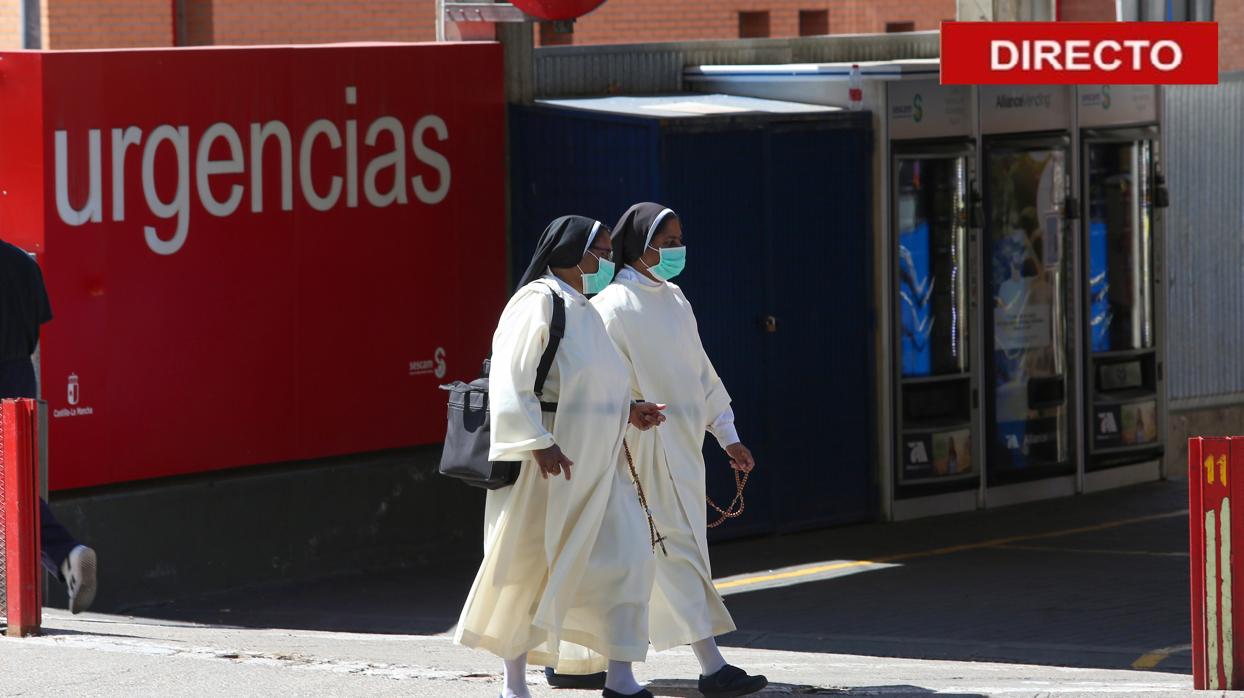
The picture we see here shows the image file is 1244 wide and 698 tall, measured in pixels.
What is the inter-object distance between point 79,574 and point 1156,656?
4.20m

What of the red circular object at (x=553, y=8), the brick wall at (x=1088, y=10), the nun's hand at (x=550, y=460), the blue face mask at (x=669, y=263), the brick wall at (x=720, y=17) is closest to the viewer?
the nun's hand at (x=550, y=460)

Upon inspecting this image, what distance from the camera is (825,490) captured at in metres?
11.2

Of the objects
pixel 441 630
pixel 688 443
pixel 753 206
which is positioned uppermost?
pixel 753 206

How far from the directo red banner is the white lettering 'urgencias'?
271 centimetres

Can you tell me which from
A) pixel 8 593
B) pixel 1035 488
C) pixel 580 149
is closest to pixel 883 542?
pixel 1035 488

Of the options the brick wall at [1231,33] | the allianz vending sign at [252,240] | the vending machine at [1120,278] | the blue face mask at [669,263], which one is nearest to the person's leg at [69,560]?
the allianz vending sign at [252,240]

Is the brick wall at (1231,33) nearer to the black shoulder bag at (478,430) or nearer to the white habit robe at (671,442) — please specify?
the white habit robe at (671,442)

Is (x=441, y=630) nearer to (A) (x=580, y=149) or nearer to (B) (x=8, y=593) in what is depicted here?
(B) (x=8, y=593)

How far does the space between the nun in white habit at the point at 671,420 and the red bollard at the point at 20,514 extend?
2.31m

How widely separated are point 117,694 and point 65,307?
9.02 feet

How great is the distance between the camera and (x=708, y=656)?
22.5 feet

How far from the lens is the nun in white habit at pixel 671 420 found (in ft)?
22.6

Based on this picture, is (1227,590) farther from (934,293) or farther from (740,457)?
(934,293)

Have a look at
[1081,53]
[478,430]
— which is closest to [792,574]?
[1081,53]
